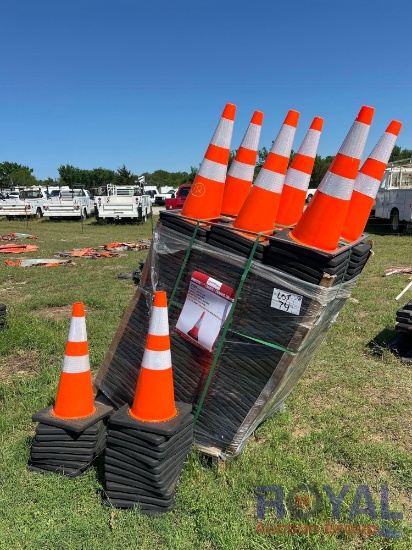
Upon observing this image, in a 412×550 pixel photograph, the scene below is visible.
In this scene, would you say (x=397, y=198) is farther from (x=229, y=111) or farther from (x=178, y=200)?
(x=229, y=111)

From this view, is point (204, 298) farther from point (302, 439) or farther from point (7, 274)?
point (7, 274)

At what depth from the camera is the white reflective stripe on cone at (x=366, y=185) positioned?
298 centimetres

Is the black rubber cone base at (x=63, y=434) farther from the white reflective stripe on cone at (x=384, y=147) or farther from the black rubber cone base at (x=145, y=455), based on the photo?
the white reflective stripe on cone at (x=384, y=147)

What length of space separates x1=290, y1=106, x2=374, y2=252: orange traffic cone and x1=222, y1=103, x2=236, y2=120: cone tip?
0.89m

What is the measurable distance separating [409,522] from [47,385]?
10.1ft

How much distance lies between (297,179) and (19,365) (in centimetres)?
343

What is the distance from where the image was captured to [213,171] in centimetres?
320

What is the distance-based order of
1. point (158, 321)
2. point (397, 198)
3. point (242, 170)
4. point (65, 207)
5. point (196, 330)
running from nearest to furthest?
point (158, 321)
point (196, 330)
point (242, 170)
point (397, 198)
point (65, 207)

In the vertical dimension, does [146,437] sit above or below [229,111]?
below

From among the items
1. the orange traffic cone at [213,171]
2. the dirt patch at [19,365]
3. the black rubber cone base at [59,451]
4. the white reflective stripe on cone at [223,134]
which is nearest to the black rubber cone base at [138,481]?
the black rubber cone base at [59,451]

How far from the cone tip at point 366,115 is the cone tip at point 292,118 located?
1.43 feet

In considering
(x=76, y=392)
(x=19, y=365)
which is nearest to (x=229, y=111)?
(x=76, y=392)

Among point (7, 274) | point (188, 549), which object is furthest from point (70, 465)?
point (7, 274)

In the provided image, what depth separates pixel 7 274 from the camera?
9633 millimetres
